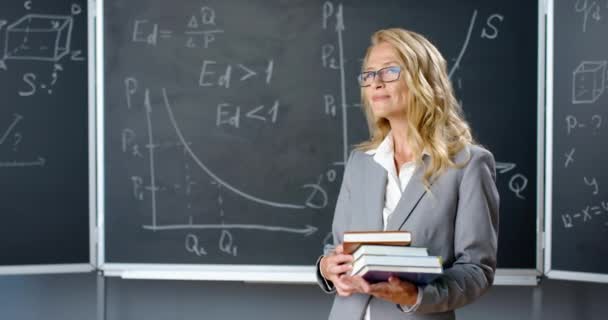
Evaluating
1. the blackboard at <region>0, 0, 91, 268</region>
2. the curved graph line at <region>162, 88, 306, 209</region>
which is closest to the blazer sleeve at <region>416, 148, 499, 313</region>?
the curved graph line at <region>162, 88, 306, 209</region>

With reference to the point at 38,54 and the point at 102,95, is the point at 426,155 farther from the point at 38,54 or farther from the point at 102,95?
the point at 38,54

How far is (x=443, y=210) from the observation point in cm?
162

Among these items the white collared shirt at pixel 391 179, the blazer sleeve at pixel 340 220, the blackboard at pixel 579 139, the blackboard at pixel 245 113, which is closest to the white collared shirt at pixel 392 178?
the white collared shirt at pixel 391 179

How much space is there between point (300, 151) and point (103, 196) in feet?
3.05

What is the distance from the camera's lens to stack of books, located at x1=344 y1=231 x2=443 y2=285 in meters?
1.38

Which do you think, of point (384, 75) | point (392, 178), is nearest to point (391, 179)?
point (392, 178)

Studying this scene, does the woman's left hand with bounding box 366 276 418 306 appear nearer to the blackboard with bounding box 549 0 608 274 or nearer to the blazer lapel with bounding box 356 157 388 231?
the blazer lapel with bounding box 356 157 388 231

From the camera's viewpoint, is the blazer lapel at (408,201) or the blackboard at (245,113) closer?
the blazer lapel at (408,201)

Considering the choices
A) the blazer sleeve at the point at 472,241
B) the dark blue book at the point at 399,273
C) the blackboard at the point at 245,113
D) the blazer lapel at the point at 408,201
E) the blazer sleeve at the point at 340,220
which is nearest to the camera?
the dark blue book at the point at 399,273

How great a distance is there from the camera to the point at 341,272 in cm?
158

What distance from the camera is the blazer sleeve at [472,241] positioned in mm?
1527

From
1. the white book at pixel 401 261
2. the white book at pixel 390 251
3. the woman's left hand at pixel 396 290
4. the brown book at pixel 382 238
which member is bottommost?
the woman's left hand at pixel 396 290

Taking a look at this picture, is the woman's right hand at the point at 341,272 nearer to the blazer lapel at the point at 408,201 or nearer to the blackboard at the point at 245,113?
the blazer lapel at the point at 408,201

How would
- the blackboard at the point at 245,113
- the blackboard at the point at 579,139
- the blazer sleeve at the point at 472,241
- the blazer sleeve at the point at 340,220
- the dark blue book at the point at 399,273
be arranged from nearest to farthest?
the dark blue book at the point at 399,273 → the blazer sleeve at the point at 472,241 → the blazer sleeve at the point at 340,220 → the blackboard at the point at 579,139 → the blackboard at the point at 245,113
